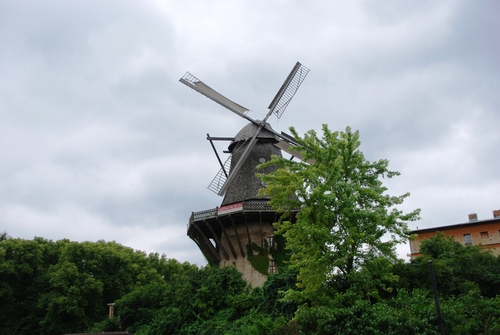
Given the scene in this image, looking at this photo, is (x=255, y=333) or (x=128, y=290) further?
(x=128, y=290)

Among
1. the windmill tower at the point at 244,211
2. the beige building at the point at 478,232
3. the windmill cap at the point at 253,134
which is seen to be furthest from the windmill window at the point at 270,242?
the beige building at the point at 478,232

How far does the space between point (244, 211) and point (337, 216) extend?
11704 mm

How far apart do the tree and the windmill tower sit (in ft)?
35.3

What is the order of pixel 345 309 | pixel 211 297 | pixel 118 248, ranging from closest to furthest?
1. pixel 345 309
2. pixel 211 297
3. pixel 118 248

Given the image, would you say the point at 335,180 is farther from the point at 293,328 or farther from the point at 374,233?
the point at 293,328

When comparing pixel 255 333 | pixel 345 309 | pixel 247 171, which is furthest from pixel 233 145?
pixel 345 309

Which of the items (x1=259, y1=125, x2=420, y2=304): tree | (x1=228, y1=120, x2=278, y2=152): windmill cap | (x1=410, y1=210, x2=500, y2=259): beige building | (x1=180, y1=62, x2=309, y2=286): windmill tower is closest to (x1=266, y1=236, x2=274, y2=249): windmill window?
(x1=180, y1=62, x2=309, y2=286): windmill tower

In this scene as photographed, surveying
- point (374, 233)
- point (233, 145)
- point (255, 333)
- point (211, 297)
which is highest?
point (233, 145)

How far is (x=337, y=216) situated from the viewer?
20578 mm

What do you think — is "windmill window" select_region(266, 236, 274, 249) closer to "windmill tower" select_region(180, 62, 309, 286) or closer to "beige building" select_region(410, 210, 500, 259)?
"windmill tower" select_region(180, 62, 309, 286)

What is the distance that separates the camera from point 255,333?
22375 mm

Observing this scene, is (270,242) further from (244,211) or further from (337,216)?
(337,216)

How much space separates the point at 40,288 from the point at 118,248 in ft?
31.9

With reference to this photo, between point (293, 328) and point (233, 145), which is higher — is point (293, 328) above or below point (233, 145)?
below
